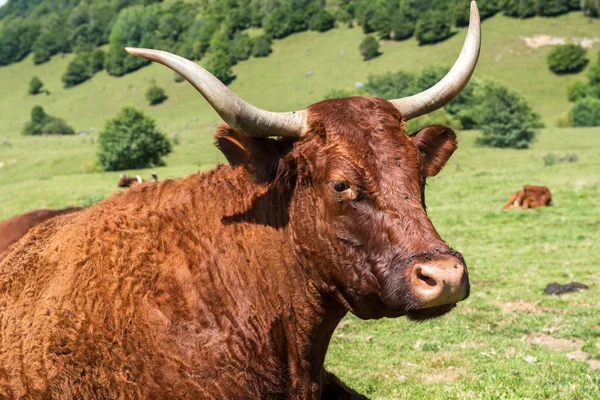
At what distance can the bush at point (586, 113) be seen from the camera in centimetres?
7725

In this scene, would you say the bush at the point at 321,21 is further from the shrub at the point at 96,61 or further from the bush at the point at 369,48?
the shrub at the point at 96,61

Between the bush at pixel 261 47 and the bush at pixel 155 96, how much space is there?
25161 mm

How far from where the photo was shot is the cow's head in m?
3.57

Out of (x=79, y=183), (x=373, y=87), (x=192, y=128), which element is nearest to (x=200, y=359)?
(x=79, y=183)

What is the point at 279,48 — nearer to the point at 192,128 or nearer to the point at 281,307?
the point at 192,128

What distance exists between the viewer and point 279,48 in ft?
444

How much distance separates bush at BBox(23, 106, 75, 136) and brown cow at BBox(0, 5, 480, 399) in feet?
337

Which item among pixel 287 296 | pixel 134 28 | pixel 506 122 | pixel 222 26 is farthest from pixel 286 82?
pixel 287 296

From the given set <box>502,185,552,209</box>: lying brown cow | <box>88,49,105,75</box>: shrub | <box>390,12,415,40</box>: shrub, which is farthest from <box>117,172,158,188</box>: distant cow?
<box>88,49,105,75</box>: shrub

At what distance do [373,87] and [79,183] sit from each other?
6168cm

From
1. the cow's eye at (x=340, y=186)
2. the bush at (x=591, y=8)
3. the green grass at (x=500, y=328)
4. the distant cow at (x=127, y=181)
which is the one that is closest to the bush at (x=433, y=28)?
the bush at (x=591, y=8)

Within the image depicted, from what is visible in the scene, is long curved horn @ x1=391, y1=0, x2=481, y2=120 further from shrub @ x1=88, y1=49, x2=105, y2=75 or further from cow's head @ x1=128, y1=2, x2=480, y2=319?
shrub @ x1=88, y1=49, x2=105, y2=75

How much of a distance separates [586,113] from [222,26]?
355 feet

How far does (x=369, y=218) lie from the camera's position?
12.6 ft
